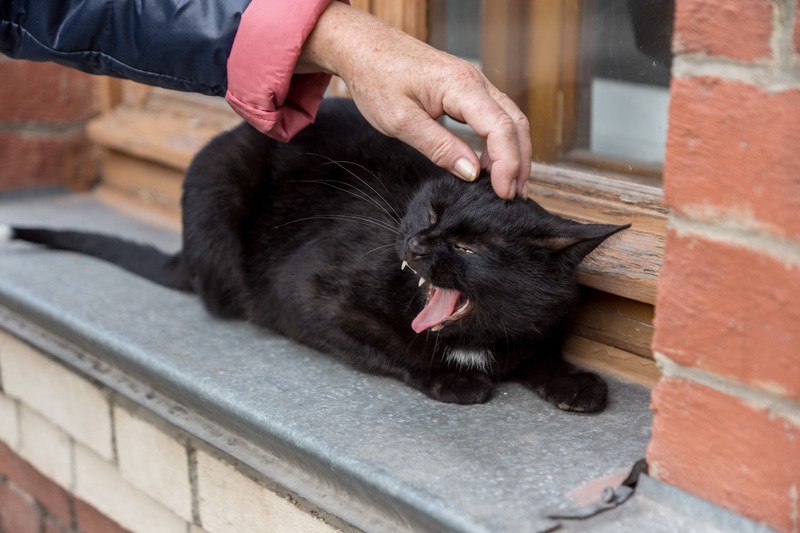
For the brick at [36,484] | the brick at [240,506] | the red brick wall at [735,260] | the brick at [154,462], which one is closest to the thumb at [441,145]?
the red brick wall at [735,260]

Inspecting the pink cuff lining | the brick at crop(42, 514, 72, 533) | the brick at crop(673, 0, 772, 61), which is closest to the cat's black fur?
the pink cuff lining

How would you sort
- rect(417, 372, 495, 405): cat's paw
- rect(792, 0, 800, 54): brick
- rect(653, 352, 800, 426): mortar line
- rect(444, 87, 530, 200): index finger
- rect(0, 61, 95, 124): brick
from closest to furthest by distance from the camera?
rect(792, 0, 800, 54): brick < rect(653, 352, 800, 426): mortar line < rect(444, 87, 530, 200): index finger < rect(417, 372, 495, 405): cat's paw < rect(0, 61, 95, 124): brick

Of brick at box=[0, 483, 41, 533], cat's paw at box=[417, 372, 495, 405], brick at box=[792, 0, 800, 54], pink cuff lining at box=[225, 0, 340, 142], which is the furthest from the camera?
brick at box=[0, 483, 41, 533]

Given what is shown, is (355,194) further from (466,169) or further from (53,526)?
(53,526)

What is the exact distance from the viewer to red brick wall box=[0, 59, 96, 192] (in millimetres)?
3102

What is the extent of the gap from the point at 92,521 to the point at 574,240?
4.95 feet

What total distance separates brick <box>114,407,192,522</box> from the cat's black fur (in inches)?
13.1

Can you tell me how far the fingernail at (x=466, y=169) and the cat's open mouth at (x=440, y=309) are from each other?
0.72ft

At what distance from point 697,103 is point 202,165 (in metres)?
1.41

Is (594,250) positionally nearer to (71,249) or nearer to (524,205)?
(524,205)

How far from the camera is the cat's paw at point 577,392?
65.2 inches

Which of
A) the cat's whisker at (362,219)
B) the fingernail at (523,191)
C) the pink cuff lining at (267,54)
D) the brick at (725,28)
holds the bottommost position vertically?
the cat's whisker at (362,219)

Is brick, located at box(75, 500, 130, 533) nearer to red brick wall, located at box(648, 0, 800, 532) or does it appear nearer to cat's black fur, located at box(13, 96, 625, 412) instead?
cat's black fur, located at box(13, 96, 625, 412)

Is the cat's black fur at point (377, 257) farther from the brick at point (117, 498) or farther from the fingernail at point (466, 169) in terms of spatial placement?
the brick at point (117, 498)
